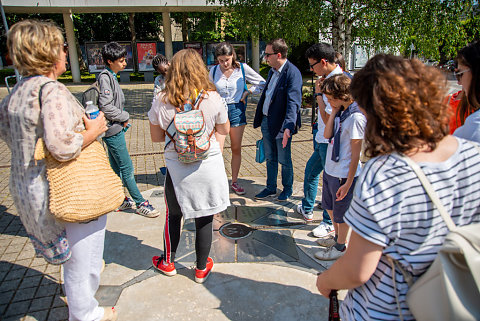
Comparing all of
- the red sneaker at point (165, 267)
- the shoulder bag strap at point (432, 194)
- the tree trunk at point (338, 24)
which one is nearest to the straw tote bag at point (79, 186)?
the red sneaker at point (165, 267)

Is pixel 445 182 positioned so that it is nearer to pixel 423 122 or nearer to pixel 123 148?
pixel 423 122

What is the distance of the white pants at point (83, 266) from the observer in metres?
2.13

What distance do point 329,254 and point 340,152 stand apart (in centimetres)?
95

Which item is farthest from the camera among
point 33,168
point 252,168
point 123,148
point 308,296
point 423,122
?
point 252,168

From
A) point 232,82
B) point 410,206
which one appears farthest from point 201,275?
point 232,82

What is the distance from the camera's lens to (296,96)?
412cm

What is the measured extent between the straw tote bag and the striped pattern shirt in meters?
1.46

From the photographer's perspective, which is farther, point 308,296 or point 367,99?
point 308,296

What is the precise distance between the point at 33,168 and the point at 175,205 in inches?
44.9

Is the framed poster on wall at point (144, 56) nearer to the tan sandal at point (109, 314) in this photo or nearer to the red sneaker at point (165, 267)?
the red sneaker at point (165, 267)

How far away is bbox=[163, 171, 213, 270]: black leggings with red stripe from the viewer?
9.25 feet

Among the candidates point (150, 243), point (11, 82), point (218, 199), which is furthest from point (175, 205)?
point (11, 82)

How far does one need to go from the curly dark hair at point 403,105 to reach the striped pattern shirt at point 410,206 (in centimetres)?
7

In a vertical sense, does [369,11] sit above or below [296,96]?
above
